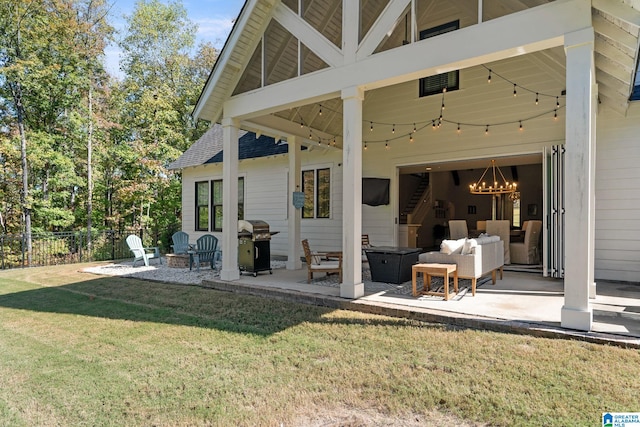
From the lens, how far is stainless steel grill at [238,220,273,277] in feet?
25.1

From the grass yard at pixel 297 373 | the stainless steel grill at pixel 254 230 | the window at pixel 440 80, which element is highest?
the window at pixel 440 80

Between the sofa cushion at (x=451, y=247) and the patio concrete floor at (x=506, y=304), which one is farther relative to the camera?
the sofa cushion at (x=451, y=247)

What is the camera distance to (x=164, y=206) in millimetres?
17328

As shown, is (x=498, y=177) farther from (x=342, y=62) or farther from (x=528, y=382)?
(x=528, y=382)

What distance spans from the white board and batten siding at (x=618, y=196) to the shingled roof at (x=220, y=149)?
25.1 ft

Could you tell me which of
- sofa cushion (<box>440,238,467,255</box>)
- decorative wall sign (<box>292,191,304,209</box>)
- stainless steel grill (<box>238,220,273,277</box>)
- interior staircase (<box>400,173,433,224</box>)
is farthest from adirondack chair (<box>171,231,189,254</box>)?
interior staircase (<box>400,173,433,224</box>)

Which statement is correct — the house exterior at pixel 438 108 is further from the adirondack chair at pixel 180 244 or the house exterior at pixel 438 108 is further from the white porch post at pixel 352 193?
the adirondack chair at pixel 180 244

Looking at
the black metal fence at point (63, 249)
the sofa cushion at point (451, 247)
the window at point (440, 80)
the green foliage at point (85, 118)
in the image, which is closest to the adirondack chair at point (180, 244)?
the black metal fence at point (63, 249)

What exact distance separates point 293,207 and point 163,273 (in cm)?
374

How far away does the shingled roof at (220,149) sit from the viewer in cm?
1144

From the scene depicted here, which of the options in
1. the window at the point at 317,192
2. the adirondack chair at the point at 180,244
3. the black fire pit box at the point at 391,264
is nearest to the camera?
the black fire pit box at the point at 391,264

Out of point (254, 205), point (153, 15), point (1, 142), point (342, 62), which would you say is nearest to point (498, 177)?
point (254, 205)

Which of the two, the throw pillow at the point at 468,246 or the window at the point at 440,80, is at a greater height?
the window at the point at 440,80

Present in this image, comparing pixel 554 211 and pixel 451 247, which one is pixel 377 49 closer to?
pixel 451 247
